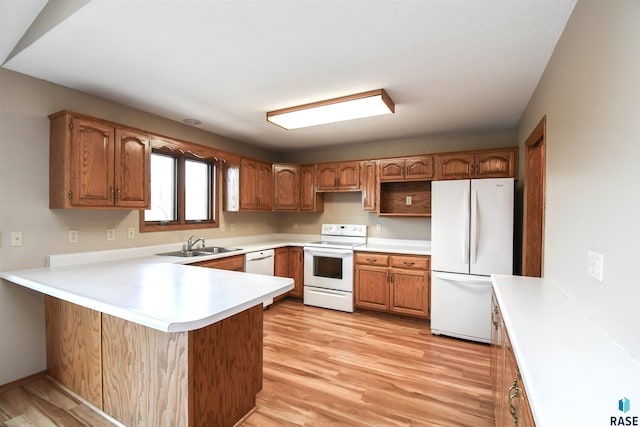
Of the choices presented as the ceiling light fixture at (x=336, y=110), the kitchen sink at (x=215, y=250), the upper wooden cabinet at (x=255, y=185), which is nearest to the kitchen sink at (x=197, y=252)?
the kitchen sink at (x=215, y=250)

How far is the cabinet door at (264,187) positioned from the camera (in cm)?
435

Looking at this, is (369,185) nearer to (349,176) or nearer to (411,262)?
(349,176)

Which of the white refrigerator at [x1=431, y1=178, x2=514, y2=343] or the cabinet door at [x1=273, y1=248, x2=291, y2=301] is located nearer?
the white refrigerator at [x1=431, y1=178, x2=514, y2=343]

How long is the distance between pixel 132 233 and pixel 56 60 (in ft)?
5.24

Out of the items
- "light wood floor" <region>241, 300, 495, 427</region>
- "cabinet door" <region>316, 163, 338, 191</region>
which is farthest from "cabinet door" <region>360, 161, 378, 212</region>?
"light wood floor" <region>241, 300, 495, 427</region>

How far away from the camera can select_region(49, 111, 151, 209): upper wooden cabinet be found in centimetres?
230

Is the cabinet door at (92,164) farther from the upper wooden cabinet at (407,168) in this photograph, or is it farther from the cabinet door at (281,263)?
the upper wooden cabinet at (407,168)

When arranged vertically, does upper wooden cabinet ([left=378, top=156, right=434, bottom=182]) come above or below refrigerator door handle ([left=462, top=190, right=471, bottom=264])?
above

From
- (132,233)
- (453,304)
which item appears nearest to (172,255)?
(132,233)

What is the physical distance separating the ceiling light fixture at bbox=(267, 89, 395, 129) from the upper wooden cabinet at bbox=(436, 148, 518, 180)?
4.01 feet

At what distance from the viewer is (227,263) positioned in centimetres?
337

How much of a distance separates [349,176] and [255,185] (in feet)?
4.58

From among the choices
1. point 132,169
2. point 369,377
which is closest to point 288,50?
point 132,169

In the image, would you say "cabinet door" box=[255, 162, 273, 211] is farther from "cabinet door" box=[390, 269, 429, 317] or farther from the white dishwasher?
"cabinet door" box=[390, 269, 429, 317]
